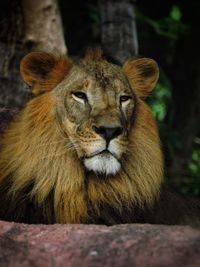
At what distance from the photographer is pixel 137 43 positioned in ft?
28.3

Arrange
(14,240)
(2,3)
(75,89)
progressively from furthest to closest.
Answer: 1. (2,3)
2. (75,89)
3. (14,240)

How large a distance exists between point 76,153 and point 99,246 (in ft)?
4.86

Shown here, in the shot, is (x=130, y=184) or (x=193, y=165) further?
(x=193, y=165)

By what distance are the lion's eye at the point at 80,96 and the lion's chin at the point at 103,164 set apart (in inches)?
18.4

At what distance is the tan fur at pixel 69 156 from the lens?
5.36 m

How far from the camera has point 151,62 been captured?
607cm

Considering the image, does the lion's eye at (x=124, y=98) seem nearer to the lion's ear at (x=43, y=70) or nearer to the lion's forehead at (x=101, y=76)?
the lion's forehead at (x=101, y=76)

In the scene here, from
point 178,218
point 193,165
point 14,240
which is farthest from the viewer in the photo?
point 193,165

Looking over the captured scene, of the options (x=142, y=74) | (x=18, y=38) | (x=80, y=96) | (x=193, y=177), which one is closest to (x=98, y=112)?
(x=80, y=96)

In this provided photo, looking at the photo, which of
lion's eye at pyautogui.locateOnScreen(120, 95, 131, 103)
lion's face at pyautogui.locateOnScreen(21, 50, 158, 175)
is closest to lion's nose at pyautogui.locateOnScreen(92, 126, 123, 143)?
lion's face at pyautogui.locateOnScreen(21, 50, 158, 175)

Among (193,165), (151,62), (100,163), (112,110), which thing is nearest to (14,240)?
(100,163)

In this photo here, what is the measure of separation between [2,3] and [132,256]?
15.5ft

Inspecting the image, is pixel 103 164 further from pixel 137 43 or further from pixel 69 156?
pixel 137 43

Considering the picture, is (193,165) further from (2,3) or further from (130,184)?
(130,184)
